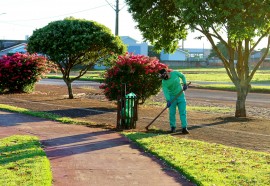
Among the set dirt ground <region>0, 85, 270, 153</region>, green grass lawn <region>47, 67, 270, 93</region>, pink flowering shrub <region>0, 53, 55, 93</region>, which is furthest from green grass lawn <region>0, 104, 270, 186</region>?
pink flowering shrub <region>0, 53, 55, 93</region>

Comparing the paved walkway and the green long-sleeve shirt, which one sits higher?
the green long-sleeve shirt

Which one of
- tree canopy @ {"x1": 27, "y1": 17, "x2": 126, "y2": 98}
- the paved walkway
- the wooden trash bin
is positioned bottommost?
the paved walkway

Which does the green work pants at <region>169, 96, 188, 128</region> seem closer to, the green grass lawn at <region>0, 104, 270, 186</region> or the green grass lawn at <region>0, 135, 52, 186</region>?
the green grass lawn at <region>0, 104, 270, 186</region>

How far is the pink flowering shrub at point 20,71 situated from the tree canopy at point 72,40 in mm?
2841

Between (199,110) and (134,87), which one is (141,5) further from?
(199,110)

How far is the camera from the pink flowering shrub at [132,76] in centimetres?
1633

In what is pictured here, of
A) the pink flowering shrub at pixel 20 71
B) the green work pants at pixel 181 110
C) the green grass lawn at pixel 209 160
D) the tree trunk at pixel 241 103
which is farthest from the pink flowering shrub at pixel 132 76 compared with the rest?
the pink flowering shrub at pixel 20 71

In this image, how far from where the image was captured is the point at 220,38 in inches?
585

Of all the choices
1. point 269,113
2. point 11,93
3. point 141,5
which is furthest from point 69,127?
point 11,93

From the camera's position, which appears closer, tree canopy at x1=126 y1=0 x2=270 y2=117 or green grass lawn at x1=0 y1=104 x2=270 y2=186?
green grass lawn at x1=0 y1=104 x2=270 y2=186

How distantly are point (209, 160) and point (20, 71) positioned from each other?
16339mm

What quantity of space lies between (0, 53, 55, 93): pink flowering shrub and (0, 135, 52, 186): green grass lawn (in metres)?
13.3

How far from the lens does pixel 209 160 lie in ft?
25.1

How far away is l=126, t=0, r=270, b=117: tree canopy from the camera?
41.1ft
